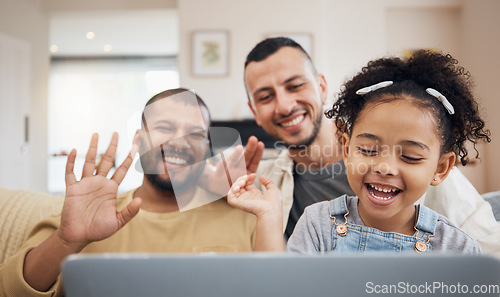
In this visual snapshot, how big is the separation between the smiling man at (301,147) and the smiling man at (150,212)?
0.35 feet

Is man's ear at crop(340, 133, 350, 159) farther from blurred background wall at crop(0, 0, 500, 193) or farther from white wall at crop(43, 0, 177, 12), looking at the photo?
white wall at crop(43, 0, 177, 12)

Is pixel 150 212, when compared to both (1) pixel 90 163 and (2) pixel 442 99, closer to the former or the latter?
(1) pixel 90 163

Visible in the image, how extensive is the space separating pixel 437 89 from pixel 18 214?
908 millimetres

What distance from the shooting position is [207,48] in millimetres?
3422

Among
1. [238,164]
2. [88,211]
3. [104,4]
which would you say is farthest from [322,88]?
[104,4]

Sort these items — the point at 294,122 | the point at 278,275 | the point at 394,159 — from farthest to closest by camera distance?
1. the point at 294,122
2. the point at 394,159
3. the point at 278,275

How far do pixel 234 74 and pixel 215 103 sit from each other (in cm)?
30

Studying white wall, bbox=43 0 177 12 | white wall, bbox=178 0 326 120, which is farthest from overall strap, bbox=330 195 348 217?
white wall, bbox=43 0 177 12

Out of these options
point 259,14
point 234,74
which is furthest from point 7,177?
point 259,14

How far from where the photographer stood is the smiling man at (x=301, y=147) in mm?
649

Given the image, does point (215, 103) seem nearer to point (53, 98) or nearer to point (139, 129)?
point (139, 129)

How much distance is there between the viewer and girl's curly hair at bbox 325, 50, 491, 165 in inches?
20.2

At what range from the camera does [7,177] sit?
11.0 feet

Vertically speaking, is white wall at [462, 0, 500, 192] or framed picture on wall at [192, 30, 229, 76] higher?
framed picture on wall at [192, 30, 229, 76]
